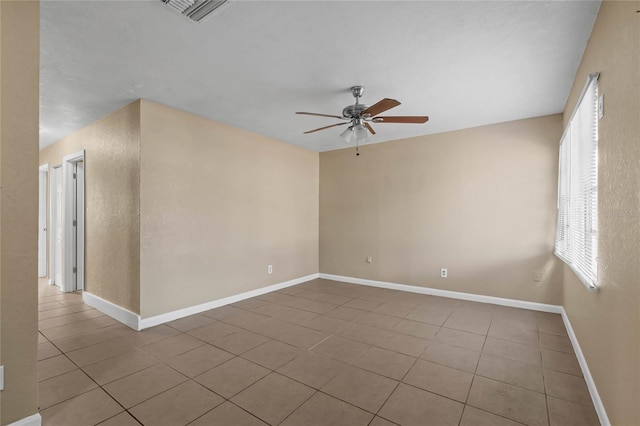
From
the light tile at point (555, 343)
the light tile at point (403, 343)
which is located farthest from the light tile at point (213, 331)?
the light tile at point (555, 343)

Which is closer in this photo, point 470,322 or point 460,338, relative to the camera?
point 460,338

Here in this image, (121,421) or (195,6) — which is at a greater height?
(195,6)

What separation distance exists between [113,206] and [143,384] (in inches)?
91.5

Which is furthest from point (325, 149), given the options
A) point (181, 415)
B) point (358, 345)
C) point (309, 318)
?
point (181, 415)

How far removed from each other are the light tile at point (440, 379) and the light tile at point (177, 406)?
4.75 feet

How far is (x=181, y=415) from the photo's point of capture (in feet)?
6.17

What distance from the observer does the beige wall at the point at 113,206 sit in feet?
11.0

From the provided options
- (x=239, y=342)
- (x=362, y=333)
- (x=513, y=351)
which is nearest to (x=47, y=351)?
(x=239, y=342)

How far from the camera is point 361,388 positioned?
2.18 m

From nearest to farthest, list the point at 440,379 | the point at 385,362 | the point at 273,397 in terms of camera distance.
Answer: the point at 273,397 → the point at 440,379 → the point at 385,362

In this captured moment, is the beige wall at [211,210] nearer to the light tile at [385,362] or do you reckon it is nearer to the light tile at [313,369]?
the light tile at [313,369]

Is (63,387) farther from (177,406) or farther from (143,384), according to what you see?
(177,406)

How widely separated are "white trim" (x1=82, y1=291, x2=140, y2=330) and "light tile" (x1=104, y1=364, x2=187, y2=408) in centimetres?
109

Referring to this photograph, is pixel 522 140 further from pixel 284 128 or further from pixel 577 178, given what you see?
pixel 284 128
